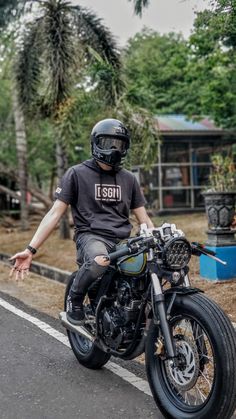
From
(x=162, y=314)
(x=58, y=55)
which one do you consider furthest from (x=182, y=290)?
(x=58, y=55)

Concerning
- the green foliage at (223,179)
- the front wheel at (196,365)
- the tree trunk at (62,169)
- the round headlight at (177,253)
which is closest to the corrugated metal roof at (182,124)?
the tree trunk at (62,169)

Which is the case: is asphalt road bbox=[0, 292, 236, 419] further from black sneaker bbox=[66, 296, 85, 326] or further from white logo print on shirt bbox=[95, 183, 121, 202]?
white logo print on shirt bbox=[95, 183, 121, 202]

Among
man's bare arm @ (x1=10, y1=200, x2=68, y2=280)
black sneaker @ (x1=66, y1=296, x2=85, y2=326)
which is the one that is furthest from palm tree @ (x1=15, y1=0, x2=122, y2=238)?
black sneaker @ (x1=66, y1=296, x2=85, y2=326)

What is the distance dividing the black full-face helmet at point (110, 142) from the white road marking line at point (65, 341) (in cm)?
178

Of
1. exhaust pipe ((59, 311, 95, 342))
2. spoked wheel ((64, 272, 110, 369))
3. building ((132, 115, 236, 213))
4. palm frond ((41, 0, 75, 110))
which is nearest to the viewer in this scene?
exhaust pipe ((59, 311, 95, 342))

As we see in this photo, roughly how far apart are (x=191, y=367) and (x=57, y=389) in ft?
4.16

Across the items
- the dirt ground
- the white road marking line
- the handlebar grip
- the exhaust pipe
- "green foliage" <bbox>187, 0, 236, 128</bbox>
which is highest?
"green foliage" <bbox>187, 0, 236, 128</bbox>

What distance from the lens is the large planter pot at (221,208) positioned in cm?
853

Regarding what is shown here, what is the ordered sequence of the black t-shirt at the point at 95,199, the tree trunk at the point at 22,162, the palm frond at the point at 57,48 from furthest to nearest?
the tree trunk at the point at 22,162 → the palm frond at the point at 57,48 → the black t-shirt at the point at 95,199

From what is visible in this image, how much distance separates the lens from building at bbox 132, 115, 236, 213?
70.5 feet

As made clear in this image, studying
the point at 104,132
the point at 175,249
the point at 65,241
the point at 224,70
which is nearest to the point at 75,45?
the point at 224,70

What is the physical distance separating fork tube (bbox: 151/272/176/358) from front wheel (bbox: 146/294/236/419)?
9 centimetres

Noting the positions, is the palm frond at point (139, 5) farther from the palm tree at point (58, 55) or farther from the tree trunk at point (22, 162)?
the tree trunk at point (22, 162)

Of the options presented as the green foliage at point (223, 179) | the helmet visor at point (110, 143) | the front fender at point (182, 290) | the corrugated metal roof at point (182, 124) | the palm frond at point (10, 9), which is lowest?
the front fender at point (182, 290)
